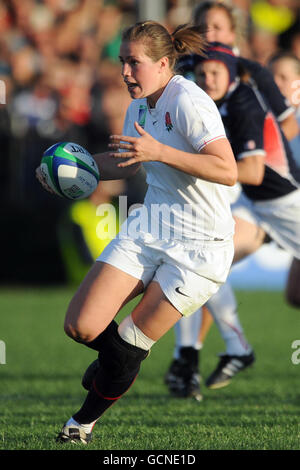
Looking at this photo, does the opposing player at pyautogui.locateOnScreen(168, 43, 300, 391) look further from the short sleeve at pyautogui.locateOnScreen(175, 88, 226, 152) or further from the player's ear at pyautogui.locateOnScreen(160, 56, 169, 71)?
the short sleeve at pyautogui.locateOnScreen(175, 88, 226, 152)

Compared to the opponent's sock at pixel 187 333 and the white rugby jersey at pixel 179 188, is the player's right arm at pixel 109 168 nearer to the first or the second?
the white rugby jersey at pixel 179 188

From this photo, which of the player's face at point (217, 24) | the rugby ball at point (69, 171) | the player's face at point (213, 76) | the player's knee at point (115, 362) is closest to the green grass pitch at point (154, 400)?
the player's knee at point (115, 362)

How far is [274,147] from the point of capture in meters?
5.55

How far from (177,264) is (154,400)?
1.70 m

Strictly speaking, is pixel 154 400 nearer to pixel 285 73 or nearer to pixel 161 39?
pixel 161 39

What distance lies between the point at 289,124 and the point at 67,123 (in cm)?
607

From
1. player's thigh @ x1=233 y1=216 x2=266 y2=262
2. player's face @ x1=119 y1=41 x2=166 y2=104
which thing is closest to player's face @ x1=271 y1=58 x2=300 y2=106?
player's thigh @ x1=233 y1=216 x2=266 y2=262

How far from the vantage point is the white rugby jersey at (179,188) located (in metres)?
3.84

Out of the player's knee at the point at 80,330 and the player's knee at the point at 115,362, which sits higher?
the player's knee at the point at 80,330

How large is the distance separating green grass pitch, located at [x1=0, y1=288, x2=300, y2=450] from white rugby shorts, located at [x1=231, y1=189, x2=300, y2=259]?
1.05 metres

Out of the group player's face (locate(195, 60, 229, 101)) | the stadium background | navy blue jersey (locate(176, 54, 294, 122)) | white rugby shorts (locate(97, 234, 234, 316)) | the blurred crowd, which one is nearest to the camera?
white rugby shorts (locate(97, 234, 234, 316))

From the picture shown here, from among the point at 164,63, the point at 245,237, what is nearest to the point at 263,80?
the point at 245,237

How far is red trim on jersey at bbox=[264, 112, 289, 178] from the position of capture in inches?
218
